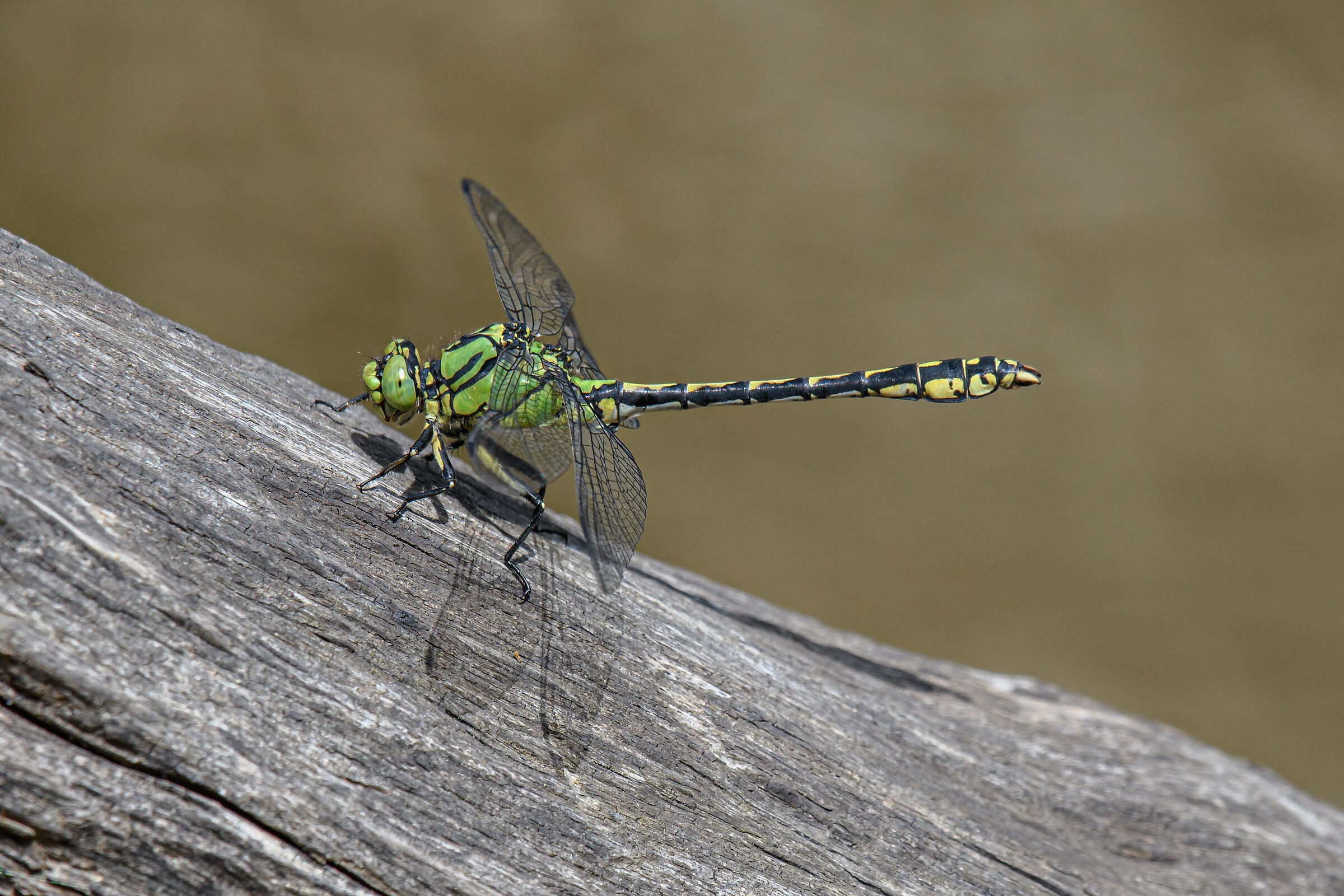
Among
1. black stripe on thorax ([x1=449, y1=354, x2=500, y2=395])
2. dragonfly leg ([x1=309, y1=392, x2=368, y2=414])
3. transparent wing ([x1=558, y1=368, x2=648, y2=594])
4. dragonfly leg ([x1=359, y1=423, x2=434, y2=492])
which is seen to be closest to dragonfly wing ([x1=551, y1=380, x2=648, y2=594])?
transparent wing ([x1=558, y1=368, x2=648, y2=594])

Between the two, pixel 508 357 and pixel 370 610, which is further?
pixel 508 357

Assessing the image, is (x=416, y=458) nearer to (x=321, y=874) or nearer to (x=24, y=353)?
(x=24, y=353)

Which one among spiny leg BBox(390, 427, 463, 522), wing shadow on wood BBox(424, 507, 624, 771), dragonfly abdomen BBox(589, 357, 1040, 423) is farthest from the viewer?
dragonfly abdomen BBox(589, 357, 1040, 423)

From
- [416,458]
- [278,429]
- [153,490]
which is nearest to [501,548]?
[416,458]

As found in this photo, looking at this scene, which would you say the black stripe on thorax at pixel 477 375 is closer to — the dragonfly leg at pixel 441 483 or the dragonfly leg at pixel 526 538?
the dragonfly leg at pixel 441 483

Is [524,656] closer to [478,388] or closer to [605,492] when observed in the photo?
[605,492]

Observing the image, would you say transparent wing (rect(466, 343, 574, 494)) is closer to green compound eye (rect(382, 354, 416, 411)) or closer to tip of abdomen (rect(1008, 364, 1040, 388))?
green compound eye (rect(382, 354, 416, 411))
